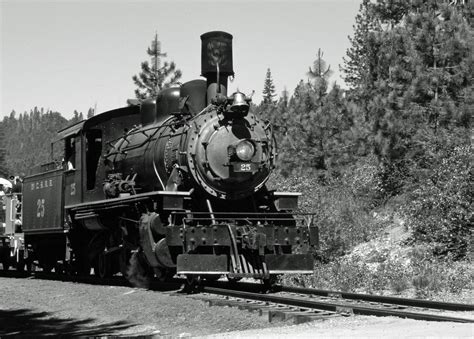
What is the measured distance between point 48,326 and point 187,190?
3765mm

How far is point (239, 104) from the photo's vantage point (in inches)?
491

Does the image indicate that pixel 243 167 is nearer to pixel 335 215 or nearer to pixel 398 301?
pixel 398 301

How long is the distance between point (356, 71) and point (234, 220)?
98.5 ft

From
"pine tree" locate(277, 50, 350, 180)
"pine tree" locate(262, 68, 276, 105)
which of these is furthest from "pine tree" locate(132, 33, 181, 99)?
"pine tree" locate(262, 68, 276, 105)

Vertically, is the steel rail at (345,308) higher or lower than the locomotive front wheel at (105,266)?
lower

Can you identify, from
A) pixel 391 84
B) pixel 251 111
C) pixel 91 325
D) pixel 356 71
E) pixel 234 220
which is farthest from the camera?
pixel 356 71

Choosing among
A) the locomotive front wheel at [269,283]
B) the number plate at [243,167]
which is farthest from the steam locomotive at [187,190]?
the locomotive front wheel at [269,283]

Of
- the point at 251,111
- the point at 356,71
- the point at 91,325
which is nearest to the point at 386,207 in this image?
the point at 251,111

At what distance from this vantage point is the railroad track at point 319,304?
8.58m

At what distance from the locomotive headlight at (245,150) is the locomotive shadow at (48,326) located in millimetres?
3935

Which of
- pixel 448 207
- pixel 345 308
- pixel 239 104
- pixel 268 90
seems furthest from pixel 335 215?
pixel 268 90

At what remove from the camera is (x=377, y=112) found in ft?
64.5

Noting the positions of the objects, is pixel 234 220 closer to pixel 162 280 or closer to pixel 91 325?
pixel 162 280

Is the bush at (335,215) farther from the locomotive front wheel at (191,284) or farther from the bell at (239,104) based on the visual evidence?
the locomotive front wheel at (191,284)
